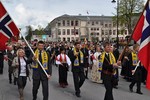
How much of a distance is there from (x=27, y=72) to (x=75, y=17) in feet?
477

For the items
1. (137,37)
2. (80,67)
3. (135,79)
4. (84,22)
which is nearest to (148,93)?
(135,79)

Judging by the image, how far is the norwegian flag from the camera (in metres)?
9.07

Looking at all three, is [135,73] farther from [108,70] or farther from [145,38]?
[145,38]

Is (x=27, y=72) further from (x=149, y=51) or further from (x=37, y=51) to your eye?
(x=149, y=51)

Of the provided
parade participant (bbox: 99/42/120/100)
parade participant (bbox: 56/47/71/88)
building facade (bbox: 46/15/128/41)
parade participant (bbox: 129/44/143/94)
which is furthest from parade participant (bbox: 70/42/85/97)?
building facade (bbox: 46/15/128/41)

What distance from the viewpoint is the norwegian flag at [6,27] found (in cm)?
907

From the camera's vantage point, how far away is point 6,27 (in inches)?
362

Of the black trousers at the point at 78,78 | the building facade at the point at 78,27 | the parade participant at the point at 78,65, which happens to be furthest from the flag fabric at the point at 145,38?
the building facade at the point at 78,27

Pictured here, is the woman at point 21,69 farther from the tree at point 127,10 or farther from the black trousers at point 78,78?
the tree at point 127,10

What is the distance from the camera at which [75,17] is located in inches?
6112

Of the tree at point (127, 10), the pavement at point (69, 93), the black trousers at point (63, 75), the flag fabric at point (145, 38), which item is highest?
the tree at point (127, 10)

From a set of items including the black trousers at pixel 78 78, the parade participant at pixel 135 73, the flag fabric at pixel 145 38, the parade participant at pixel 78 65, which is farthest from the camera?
the parade participant at pixel 135 73

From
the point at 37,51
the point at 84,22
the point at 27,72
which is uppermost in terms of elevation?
the point at 84,22

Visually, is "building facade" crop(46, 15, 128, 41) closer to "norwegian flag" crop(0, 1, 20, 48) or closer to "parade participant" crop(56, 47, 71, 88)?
"parade participant" crop(56, 47, 71, 88)
